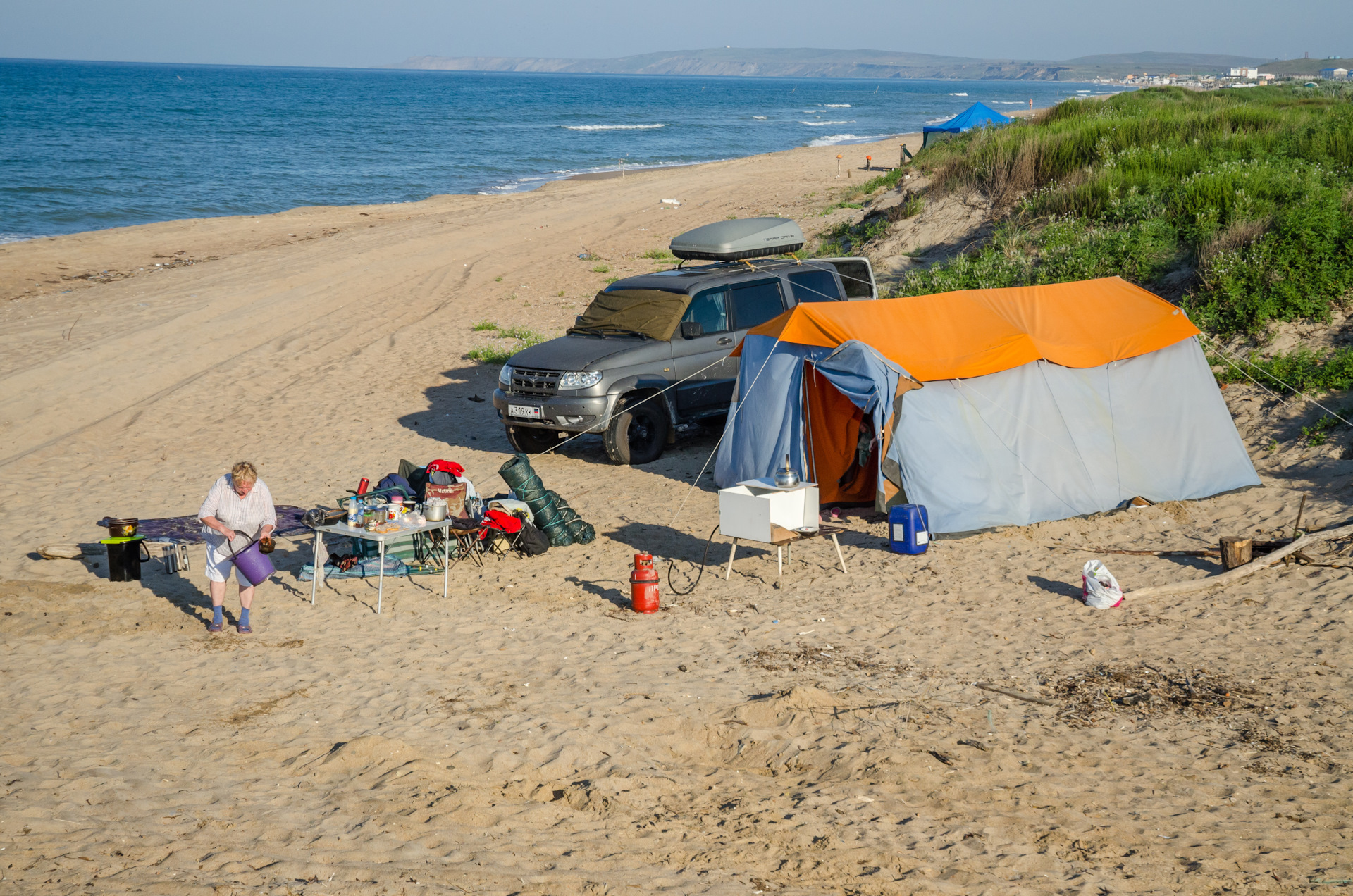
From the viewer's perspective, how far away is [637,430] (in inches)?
487

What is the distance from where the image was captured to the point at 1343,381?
1191 centimetres

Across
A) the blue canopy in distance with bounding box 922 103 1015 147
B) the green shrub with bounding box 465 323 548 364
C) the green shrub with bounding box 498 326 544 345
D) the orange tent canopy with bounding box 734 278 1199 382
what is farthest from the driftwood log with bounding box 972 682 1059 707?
the blue canopy in distance with bounding box 922 103 1015 147

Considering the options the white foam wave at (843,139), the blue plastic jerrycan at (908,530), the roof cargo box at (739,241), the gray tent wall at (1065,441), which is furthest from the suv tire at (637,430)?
the white foam wave at (843,139)

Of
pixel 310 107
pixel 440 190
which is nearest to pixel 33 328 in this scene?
pixel 440 190

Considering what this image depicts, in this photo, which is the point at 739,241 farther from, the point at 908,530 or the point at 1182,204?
the point at 1182,204

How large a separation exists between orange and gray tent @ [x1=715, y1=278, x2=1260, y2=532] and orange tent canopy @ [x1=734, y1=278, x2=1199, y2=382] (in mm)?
16

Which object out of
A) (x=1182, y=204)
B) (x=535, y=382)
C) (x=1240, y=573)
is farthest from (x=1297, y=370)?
(x=535, y=382)

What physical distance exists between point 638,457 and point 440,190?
106ft

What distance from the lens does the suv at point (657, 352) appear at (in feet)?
39.1

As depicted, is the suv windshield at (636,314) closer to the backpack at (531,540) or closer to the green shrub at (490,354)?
the backpack at (531,540)

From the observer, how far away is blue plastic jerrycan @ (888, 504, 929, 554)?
9.58m

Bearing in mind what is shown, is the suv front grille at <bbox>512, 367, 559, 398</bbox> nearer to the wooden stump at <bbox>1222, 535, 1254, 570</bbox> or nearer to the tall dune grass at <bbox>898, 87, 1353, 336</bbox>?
the wooden stump at <bbox>1222, 535, 1254, 570</bbox>

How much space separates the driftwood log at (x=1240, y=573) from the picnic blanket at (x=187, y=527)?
698 cm

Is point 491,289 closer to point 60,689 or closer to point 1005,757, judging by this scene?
point 60,689
